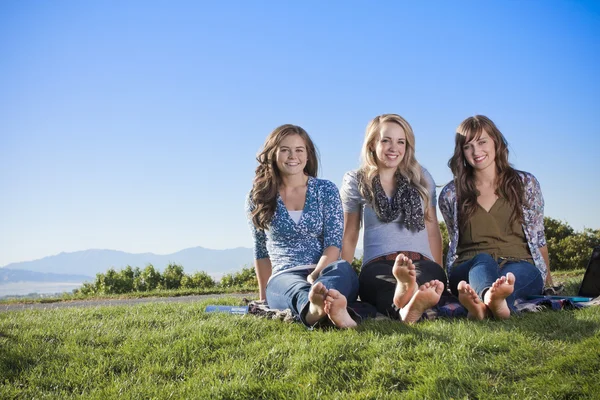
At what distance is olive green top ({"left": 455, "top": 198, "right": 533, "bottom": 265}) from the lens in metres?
5.44

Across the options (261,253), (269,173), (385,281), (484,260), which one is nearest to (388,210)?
(385,281)

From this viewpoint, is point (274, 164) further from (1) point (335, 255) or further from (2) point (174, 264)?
(2) point (174, 264)

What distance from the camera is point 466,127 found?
5676mm

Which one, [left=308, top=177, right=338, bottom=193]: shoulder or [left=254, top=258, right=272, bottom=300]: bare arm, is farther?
[left=254, top=258, right=272, bottom=300]: bare arm

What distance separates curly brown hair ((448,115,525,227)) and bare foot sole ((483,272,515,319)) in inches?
53.8

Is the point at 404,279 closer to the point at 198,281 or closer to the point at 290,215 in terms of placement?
the point at 290,215

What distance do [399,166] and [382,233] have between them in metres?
0.69

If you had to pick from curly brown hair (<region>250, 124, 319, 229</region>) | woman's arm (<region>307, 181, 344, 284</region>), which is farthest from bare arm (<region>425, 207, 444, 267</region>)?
curly brown hair (<region>250, 124, 319, 229</region>)

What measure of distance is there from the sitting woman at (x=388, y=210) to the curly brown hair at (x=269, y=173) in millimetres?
511

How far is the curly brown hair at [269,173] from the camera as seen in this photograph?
5.41 meters

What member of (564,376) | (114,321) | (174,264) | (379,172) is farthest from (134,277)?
(564,376)

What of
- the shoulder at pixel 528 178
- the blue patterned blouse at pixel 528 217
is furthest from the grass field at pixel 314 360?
the shoulder at pixel 528 178

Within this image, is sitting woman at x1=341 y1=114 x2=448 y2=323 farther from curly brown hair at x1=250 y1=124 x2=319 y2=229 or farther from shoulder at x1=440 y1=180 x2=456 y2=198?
curly brown hair at x1=250 y1=124 x2=319 y2=229

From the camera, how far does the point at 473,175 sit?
19.0 ft
